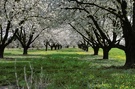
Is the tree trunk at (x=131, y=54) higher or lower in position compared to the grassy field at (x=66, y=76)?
higher

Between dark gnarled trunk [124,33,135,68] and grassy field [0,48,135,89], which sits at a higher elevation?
dark gnarled trunk [124,33,135,68]

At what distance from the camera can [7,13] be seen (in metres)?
36.6

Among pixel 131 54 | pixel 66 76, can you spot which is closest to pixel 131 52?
pixel 131 54

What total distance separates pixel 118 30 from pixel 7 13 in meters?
14.4

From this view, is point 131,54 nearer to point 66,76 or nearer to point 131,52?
point 131,52

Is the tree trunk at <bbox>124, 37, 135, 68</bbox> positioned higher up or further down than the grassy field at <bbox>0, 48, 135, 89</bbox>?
higher up

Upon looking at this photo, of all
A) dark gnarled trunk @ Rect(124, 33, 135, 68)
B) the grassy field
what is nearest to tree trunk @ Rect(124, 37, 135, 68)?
dark gnarled trunk @ Rect(124, 33, 135, 68)

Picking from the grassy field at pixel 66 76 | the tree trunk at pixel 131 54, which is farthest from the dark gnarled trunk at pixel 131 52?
the grassy field at pixel 66 76

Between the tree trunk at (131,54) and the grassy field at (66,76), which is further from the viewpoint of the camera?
the tree trunk at (131,54)

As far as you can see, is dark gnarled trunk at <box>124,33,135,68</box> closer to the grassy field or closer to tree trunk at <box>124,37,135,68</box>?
tree trunk at <box>124,37,135,68</box>

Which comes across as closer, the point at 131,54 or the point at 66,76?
the point at 66,76

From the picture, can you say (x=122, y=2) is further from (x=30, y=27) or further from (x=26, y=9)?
(x=30, y=27)

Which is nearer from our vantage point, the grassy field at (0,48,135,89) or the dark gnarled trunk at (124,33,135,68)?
the grassy field at (0,48,135,89)

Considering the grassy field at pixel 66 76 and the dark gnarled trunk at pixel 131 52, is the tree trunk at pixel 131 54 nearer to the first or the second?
the dark gnarled trunk at pixel 131 52
